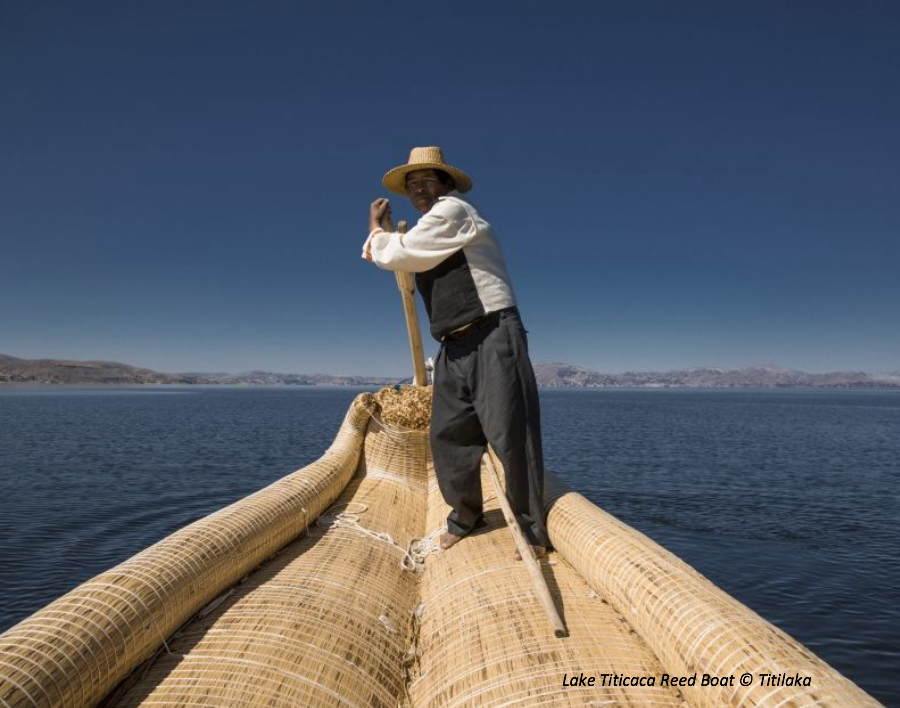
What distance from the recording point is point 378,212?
11.3 feet

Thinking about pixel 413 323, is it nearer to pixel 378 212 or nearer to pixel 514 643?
pixel 378 212

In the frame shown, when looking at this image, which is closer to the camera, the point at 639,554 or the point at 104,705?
the point at 104,705

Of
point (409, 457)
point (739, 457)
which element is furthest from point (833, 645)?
point (739, 457)

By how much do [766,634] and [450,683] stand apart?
108 cm

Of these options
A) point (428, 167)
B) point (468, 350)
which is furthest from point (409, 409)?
point (428, 167)

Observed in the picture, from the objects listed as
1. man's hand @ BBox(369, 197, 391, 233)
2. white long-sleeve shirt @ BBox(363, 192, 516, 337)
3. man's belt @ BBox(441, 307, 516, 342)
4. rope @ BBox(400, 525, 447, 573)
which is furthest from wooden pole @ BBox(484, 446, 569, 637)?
man's hand @ BBox(369, 197, 391, 233)

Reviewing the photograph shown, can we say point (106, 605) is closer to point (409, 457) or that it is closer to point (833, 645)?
point (409, 457)

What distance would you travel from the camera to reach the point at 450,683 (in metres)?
2.07

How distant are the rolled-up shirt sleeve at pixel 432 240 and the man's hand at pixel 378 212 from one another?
0.37m

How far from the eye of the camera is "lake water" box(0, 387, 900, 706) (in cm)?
710

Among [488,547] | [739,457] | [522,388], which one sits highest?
[522,388]

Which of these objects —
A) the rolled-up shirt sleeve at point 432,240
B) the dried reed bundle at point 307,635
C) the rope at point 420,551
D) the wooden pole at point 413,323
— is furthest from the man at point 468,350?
the wooden pole at point 413,323

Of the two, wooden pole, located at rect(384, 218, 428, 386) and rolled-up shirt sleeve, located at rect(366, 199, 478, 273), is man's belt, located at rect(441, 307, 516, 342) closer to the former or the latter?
rolled-up shirt sleeve, located at rect(366, 199, 478, 273)

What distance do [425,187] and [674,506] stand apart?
12498mm
